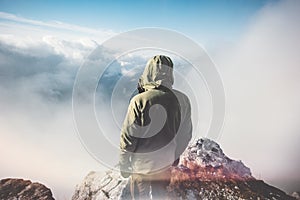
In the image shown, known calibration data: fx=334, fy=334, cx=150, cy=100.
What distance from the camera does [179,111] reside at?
3.73 meters

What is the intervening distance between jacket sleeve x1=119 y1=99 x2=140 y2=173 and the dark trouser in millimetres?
240

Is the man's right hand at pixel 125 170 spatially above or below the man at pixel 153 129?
below

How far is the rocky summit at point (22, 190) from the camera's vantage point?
31.8 feet

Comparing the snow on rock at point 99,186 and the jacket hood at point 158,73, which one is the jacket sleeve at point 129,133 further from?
the snow on rock at point 99,186

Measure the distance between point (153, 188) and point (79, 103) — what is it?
61.0 inches

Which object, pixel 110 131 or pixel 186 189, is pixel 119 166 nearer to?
pixel 110 131

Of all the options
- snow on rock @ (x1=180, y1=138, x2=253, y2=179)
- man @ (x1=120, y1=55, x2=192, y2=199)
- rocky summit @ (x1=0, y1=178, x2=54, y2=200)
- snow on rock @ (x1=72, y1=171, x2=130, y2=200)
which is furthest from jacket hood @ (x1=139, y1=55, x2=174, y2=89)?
snow on rock @ (x1=180, y1=138, x2=253, y2=179)

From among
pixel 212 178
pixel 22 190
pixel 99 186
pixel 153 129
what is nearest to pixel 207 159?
pixel 212 178

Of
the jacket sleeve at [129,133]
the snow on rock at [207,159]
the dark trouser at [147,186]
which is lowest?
the dark trouser at [147,186]

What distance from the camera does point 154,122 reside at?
3.61 metres

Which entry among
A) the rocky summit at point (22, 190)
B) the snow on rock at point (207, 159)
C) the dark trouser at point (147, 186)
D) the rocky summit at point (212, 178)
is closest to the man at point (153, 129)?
the dark trouser at point (147, 186)

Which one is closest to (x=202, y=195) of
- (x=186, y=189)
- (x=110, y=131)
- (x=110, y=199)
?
(x=186, y=189)

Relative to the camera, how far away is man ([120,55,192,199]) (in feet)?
11.7

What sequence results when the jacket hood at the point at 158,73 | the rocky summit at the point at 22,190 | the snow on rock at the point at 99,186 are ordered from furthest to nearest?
the rocky summit at the point at 22,190
the snow on rock at the point at 99,186
the jacket hood at the point at 158,73
